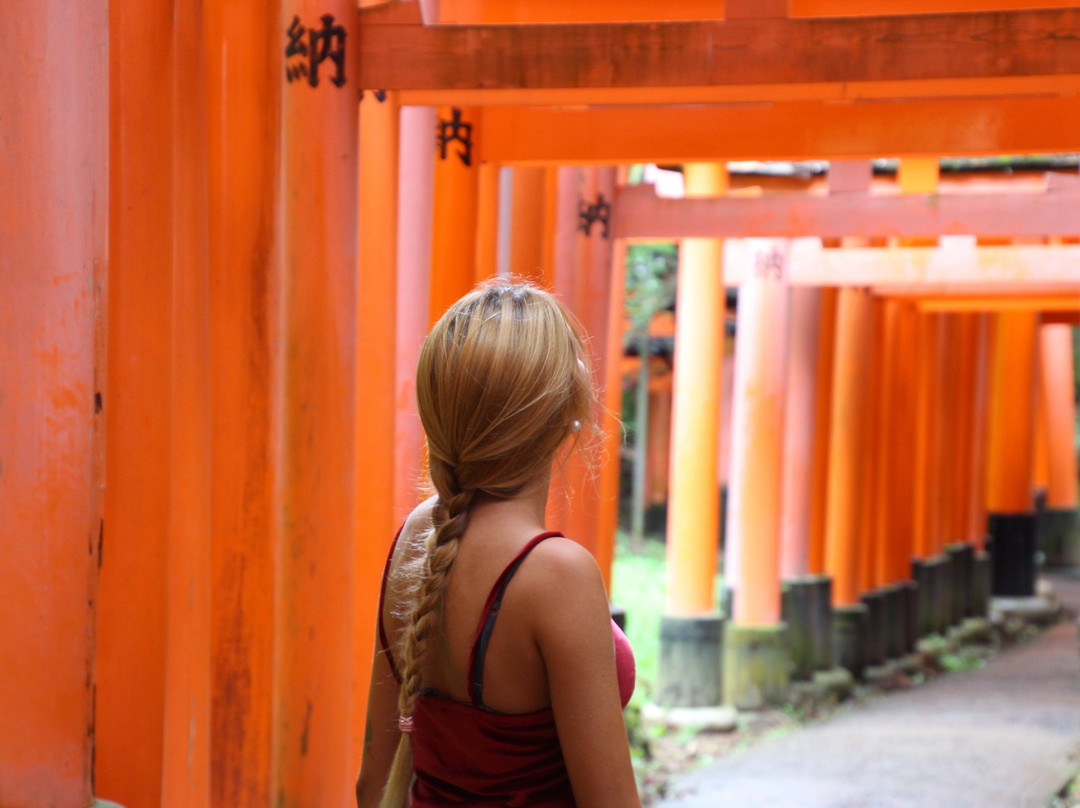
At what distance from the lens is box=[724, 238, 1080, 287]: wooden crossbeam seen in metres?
8.17

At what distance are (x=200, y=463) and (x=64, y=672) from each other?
143 cm

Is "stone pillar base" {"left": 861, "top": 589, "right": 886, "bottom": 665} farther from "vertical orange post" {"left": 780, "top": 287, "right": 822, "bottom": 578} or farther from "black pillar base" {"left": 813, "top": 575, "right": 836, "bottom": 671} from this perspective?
"vertical orange post" {"left": 780, "top": 287, "right": 822, "bottom": 578}

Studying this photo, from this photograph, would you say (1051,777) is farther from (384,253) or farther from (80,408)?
(80,408)

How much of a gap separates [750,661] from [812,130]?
5.64 meters

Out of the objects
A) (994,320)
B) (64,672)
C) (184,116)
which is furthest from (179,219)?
(994,320)

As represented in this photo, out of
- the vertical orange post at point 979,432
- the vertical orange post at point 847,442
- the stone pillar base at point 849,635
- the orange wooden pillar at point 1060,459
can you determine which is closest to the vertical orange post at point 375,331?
the vertical orange post at point 847,442

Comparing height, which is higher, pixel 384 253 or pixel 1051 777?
pixel 384 253

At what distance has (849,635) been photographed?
1127 centimetres

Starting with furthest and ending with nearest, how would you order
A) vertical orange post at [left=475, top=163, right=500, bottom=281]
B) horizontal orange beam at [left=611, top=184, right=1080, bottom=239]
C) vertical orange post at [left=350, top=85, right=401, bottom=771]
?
1. horizontal orange beam at [left=611, top=184, right=1080, bottom=239]
2. vertical orange post at [left=475, top=163, right=500, bottom=281]
3. vertical orange post at [left=350, top=85, right=401, bottom=771]

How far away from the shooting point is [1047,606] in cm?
1550

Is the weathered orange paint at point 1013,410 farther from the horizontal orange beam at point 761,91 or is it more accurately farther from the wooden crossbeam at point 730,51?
the wooden crossbeam at point 730,51

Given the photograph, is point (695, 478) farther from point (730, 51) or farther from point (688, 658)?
point (730, 51)

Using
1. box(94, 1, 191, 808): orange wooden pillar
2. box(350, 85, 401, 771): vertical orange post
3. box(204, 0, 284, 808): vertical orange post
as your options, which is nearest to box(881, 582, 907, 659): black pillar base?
box(350, 85, 401, 771): vertical orange post

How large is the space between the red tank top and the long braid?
67mm
